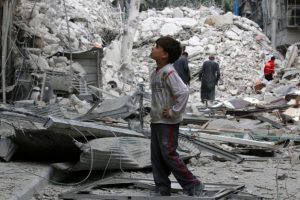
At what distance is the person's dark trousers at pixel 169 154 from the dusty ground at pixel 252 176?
0.58 meters

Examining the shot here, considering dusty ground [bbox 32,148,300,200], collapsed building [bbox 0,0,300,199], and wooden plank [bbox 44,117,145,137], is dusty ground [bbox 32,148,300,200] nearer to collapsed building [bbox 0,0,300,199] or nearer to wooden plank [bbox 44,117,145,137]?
collapsed building [bbox 0,0,300,199]

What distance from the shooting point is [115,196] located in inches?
186

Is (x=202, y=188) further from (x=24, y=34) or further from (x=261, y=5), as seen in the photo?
(x=261, y=5)

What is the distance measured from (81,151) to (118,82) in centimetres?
1179

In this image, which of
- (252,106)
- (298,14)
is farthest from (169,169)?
(298,14)

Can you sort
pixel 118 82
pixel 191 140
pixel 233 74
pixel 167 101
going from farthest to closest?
1. pixel 233 74
2. pixel 118 82
3. pixel 191 140
4. pixel 167 101

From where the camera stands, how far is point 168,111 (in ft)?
15.0

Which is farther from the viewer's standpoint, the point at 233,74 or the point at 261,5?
the point at 261,5

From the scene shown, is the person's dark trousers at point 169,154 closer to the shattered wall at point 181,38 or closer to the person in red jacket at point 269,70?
the shattered wall at point 181,38

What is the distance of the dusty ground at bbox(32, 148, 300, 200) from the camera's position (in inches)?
219

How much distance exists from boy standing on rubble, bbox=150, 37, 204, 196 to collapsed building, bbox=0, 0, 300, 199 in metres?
0.67

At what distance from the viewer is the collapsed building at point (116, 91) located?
21.1 ft

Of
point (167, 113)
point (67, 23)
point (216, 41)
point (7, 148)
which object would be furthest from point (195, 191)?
point (216, 41)

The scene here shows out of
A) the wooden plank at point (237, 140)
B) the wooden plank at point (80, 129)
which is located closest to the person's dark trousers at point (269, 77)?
the wooden plank at point (237, 140)
